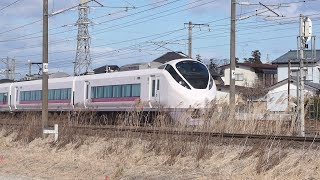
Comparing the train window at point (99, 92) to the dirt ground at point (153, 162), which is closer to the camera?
the dirt ground at point (153, 162)

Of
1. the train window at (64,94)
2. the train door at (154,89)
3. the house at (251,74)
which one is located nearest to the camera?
the train door at (154,89)

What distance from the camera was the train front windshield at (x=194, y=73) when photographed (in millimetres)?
24812

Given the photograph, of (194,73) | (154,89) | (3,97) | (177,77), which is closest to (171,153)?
(177,77)

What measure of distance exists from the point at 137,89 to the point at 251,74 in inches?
2384

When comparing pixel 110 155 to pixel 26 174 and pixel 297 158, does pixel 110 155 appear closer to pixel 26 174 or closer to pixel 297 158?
pixel 26 174

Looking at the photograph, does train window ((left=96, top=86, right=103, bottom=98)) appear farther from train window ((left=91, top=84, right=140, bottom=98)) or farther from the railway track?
the railway track

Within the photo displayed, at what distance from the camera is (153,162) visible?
535 inches

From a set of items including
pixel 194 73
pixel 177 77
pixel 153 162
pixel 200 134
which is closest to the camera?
pixel 153 162

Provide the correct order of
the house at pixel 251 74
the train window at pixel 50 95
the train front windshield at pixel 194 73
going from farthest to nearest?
1. the house at pixel 251 74
2. the train window at pixel 50 95
3. the train front windshield at pixel 194 73

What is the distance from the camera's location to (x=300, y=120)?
17.1 meters

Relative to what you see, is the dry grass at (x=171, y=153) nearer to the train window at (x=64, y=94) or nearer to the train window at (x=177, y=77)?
the train window at (x=177, y=77)

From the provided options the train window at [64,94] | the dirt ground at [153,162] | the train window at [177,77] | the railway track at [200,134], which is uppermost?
the train window at [177,77]

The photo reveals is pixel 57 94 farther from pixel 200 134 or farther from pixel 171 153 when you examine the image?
pixel 171 153

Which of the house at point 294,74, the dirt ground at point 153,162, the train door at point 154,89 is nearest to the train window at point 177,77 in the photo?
the train door at point 154,89
